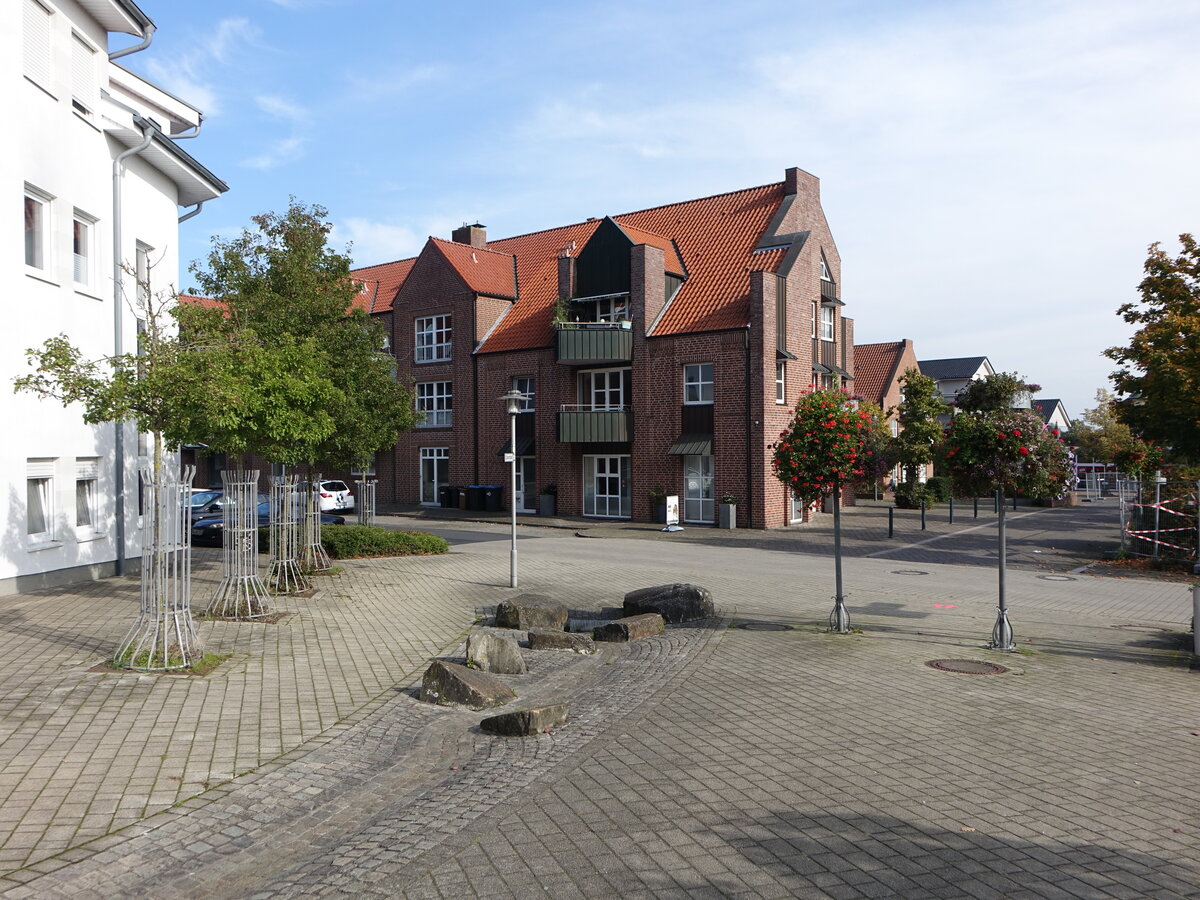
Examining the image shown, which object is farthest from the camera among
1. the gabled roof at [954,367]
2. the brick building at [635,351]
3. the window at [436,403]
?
the gabled roof at [954,367]

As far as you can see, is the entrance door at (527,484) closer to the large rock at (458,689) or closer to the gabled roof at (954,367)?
the large rock at (458,689)

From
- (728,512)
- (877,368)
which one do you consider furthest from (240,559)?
(877,368)

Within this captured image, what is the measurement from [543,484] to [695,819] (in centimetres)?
3016

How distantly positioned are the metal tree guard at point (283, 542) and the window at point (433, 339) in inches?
971

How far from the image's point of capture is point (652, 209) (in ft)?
128

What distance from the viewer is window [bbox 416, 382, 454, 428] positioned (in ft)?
130

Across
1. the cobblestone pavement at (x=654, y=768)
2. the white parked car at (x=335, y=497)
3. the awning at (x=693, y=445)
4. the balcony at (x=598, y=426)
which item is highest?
the balcony at (x=598, y=426)

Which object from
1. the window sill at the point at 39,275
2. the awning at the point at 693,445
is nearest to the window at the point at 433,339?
the awning at the point at 693,445

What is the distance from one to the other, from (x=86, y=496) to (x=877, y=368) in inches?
1898

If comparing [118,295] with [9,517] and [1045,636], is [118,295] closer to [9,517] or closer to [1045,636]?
[9,517]

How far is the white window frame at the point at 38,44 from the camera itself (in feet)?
43.3

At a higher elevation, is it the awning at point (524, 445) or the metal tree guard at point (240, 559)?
the awning at point (524, 445)

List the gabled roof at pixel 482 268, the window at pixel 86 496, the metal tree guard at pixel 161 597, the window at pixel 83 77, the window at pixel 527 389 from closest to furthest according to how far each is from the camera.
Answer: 1. the metal tree guard at pixel 161 597
2. the window at pixel 83 77
3. the window at pixel 86 496
4. the window at pixel 527 389
5. the gabled roof at pixel 482 268

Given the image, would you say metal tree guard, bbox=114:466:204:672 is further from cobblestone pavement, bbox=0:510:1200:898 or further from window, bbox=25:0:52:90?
window, bbox=25:0:52:90
